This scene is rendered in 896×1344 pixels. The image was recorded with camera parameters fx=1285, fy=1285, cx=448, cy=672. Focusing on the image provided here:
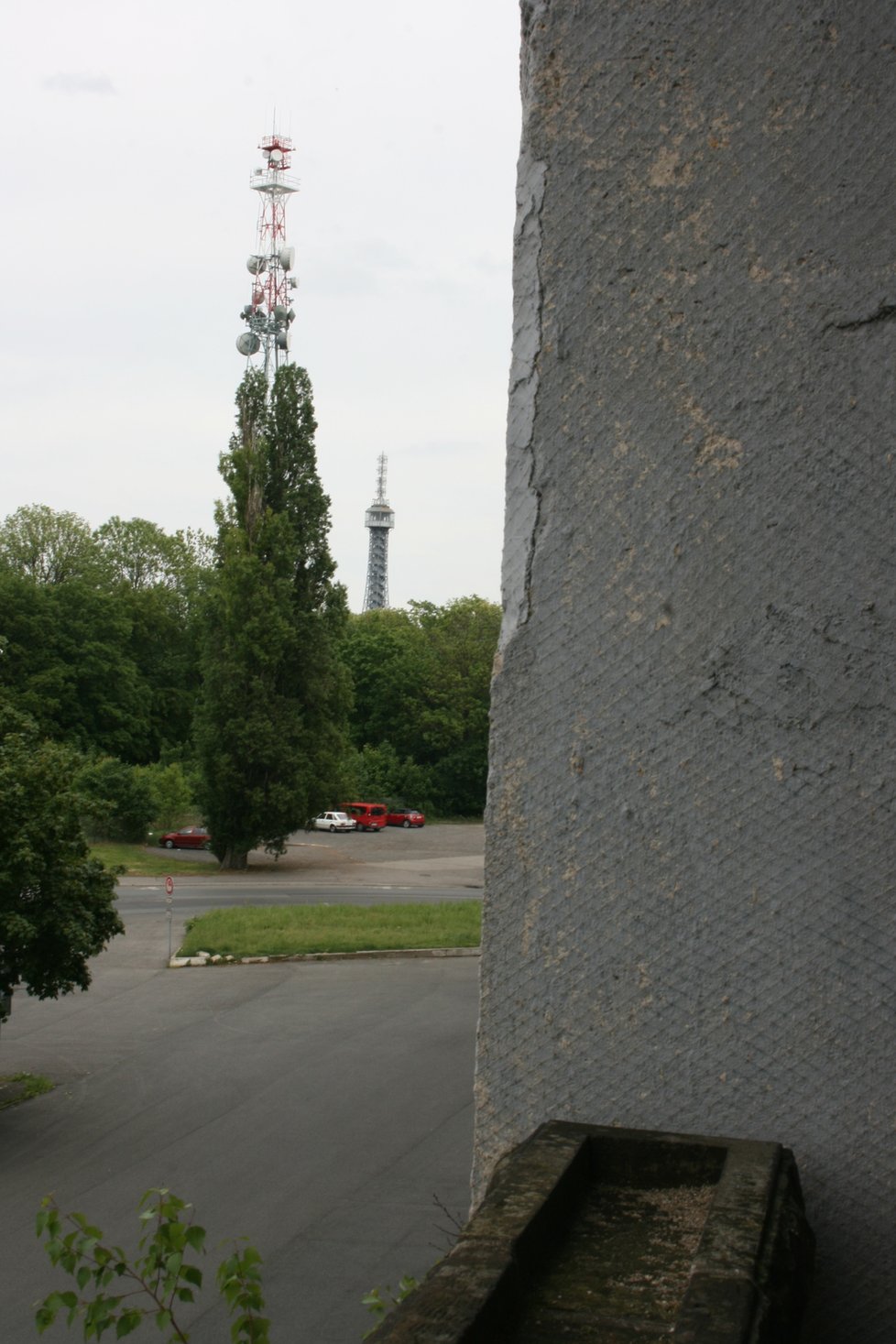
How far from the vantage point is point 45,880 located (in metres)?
14.7

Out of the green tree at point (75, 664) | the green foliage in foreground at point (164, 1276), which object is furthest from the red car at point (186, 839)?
the green foliage in foreground at point (164, 1276)

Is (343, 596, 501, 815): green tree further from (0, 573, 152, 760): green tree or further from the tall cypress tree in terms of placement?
the tall cypress tree

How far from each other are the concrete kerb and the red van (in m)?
30.2

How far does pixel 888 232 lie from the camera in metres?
2.32

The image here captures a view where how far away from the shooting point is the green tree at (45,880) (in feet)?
47.1

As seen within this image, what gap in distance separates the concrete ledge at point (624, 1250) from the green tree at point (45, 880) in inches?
512

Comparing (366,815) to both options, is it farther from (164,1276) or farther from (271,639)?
(164,1276)

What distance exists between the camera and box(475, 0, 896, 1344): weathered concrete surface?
2191 mm

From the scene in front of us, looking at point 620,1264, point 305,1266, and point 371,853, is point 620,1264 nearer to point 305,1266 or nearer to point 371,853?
point 305,1266

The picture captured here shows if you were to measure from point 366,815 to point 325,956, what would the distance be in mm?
31205

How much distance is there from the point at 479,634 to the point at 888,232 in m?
63.2

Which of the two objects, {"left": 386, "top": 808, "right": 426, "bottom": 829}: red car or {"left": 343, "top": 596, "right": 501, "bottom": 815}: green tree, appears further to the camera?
{"left": 343, "top": 596, "right": 501, "bottom": 815}: green tree

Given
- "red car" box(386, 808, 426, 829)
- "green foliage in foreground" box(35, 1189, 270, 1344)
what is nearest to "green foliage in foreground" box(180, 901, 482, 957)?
"green foliage in foreground" box(35, 1189, 270, 1344)

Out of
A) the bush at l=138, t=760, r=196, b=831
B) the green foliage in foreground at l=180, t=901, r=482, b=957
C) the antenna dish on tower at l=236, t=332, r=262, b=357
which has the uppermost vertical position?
the antenna dish on tower at l=236, t=332, r=262, b=357
